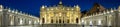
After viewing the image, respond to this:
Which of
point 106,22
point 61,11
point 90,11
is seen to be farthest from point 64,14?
point 106,22

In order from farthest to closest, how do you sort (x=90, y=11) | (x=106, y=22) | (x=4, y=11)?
(x=90, y=11) → (x=106, y=22) → (x=4, y=11)

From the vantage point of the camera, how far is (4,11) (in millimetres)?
55188

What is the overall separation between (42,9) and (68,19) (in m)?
11.4

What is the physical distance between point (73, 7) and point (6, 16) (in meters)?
56.1

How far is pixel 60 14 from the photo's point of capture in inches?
4272

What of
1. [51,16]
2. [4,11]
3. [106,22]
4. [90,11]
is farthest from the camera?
[90,11]

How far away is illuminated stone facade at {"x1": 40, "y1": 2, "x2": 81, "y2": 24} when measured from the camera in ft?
355

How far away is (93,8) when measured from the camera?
140m

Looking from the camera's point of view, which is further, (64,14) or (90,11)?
(90,11)

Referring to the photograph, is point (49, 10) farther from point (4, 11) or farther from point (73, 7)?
point (4, 11)

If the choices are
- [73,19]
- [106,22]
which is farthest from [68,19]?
[106,22]

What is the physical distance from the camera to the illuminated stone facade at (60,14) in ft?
355

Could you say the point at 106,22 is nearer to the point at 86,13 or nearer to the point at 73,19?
the point at 73,19

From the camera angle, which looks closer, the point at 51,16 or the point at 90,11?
the point at 51,16
